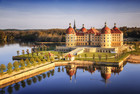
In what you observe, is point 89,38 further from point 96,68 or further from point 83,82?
point 83,82

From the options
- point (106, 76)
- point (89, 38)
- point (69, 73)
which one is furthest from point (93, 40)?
point (106, 76)

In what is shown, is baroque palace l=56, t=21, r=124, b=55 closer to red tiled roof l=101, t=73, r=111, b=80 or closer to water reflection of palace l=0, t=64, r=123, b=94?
water reflection of palace l=0, t=64, r=123, b=94

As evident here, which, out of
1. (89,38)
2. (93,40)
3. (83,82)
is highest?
(89,38)

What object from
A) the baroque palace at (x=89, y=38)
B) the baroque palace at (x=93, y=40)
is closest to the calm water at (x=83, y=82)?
the baroque palace at (x=93, y=40)

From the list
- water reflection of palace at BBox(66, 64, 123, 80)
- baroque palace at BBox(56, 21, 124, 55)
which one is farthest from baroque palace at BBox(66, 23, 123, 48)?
water reflection of palace at BBox(66, 64, 123, 80)

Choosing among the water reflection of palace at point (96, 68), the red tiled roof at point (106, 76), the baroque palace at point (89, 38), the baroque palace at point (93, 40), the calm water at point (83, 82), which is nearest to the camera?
the calm water at point (83, 82)

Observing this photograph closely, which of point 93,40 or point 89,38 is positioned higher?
point 89,38

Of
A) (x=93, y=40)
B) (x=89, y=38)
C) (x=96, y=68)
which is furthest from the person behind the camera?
(x=89, y=38)

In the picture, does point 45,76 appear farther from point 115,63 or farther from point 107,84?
point 115,63

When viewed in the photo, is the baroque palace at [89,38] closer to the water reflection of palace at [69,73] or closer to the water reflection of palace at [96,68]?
the water reflection of palace at [96,68]

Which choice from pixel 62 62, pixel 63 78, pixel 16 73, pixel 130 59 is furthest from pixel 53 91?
pixel 130 59
